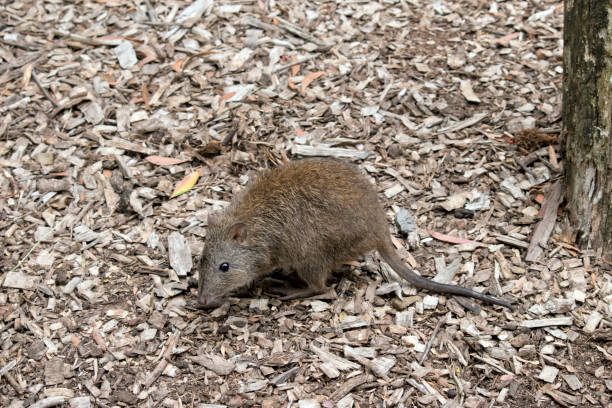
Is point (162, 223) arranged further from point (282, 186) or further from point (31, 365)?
point (31, 365)

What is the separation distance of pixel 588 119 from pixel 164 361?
4069 millimetres

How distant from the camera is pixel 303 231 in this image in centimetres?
552

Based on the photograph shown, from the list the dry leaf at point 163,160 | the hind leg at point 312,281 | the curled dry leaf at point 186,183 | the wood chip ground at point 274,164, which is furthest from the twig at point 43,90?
the hind leg at point 312,281

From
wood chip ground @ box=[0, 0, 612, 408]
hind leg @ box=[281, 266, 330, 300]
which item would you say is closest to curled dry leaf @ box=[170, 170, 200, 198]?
wood chip ground @ box=[0, 0, 612, 408]

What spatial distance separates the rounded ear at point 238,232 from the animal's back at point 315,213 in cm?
12

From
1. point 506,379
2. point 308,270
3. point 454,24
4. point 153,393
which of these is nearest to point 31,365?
point 153,393

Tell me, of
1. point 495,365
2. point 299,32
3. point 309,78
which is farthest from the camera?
point 299,32

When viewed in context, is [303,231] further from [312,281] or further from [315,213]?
[312,281]

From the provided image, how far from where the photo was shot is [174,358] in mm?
5051

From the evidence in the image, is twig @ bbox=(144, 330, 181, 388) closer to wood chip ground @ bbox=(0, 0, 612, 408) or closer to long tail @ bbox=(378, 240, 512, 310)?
wood chip ground @ bbox=(0, 0, 612, 408)

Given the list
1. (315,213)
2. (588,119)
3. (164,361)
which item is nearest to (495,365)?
(315,213)

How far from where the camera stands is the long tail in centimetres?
541

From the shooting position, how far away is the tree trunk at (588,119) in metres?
5.28

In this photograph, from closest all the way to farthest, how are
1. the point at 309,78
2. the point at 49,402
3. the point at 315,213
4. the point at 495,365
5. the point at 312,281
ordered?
1. the point at 49,402
2. the point at 495,365
3. the point at 315,213
4. the point at 312,281
5. the point at 309,78
